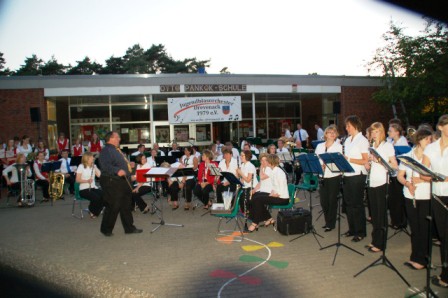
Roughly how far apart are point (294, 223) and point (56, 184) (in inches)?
337

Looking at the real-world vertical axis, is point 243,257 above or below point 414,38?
below

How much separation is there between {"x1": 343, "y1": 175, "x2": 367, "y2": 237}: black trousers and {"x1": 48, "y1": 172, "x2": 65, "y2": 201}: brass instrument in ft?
30.8

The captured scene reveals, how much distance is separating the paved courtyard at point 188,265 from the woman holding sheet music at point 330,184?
1.20ft

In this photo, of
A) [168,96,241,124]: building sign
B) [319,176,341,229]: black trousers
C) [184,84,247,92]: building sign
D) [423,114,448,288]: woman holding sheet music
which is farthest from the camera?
[184,84,247,92]: building sign

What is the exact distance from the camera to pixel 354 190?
6852 mm

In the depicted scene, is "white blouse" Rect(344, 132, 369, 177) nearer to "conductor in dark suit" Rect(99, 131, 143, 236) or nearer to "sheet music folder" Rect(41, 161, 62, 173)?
"conductor in dark suit" Rect(99, 131, 143, 236)

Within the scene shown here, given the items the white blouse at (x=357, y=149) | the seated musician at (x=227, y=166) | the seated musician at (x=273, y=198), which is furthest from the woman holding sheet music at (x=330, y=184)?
the seated musician at (x=227, y=166)

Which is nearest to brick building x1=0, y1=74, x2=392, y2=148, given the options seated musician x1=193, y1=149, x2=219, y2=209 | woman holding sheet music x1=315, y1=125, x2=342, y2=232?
seated musician x1=193, y1=149, x2=219, y2=209

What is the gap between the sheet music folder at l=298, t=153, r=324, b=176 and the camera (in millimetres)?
7348

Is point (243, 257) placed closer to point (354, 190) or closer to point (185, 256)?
point (185, 256)

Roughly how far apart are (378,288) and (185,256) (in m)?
3.04

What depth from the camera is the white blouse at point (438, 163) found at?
4715mm

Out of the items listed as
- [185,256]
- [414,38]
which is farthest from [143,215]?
[414,38]

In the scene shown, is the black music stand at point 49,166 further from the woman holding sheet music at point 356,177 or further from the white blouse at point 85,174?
the woman holding sheet music at point 356,177
